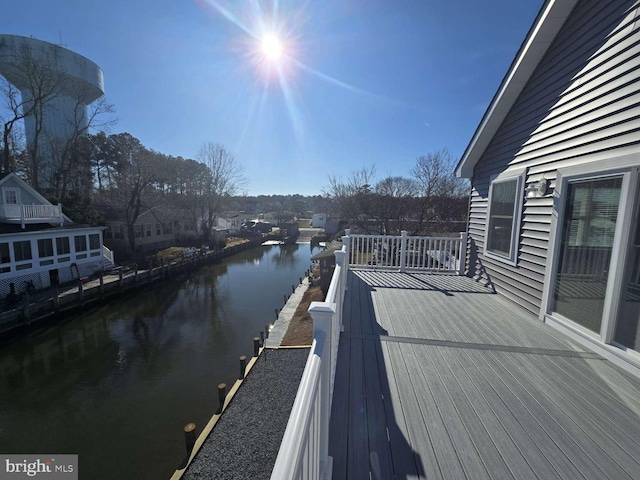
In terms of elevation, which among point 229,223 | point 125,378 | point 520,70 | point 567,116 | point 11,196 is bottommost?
point 125,378

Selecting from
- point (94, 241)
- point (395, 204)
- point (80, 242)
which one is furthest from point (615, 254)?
point (94, 241)

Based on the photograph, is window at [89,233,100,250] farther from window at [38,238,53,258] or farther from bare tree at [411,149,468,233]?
bare tree at [411,149,468,233]

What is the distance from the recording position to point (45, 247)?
13094 mm

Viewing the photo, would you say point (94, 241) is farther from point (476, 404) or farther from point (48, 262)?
point (476, 404)

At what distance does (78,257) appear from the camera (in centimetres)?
1480

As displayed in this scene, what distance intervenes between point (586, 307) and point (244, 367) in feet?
24.6

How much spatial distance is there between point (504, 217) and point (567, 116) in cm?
171

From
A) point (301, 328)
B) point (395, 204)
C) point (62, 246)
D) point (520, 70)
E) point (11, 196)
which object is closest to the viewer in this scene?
point (520, 70)

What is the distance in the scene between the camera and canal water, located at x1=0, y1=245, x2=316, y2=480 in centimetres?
627

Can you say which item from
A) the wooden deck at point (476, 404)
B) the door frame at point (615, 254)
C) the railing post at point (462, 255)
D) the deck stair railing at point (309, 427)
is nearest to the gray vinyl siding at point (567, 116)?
the door frame at point (615, 254)

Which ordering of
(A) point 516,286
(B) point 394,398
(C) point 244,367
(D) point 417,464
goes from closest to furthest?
(D) point 417,464
(B) point 394,398
(A) point 516,286
(C) point 244,367

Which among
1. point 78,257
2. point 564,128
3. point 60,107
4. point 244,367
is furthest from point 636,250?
point 60,107

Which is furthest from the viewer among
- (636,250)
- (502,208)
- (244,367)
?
(244,367)

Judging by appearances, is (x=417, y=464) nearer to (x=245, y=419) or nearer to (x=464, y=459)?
(x=464, y=459)
